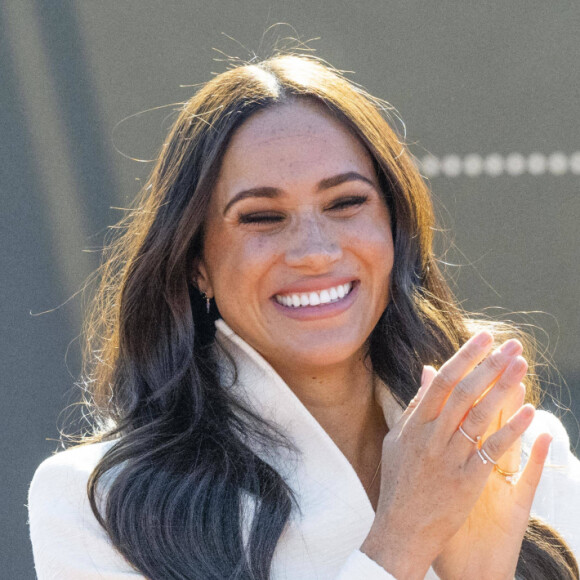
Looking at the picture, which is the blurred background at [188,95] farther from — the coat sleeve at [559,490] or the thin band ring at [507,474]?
the thin band ring at [507,474]

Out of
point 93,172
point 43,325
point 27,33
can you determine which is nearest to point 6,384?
point 43,325

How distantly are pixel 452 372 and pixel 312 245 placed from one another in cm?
45

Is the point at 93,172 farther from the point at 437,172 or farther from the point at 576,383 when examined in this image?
the point at 576,383

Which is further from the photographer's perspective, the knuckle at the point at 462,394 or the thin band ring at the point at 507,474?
the thin band ring at the point at 507,474

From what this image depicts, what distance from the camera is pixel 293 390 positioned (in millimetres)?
2162

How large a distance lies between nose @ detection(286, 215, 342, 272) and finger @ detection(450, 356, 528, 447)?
0.46 metres

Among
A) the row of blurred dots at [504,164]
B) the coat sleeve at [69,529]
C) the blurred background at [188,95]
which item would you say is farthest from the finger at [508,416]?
the row of blurred dots at [504,164]

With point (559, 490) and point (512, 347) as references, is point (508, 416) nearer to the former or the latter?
point (512, 347)

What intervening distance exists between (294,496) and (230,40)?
210 centimetres

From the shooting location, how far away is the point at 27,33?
3.55 meters

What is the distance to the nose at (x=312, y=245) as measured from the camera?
1.96 m

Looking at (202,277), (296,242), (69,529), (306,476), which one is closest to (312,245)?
(296,242)

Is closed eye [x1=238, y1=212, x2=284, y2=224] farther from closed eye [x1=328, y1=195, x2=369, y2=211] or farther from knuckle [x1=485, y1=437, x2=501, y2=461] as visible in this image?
knuckle [x1=485, y1=437, x2=501, y2=461]

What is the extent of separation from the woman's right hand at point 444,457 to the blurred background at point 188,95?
1.91 meters
